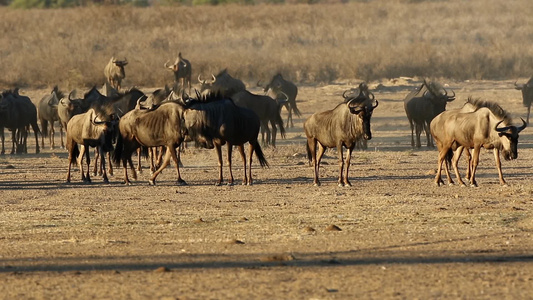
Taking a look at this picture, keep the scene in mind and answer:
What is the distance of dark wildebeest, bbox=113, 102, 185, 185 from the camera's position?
1766cm

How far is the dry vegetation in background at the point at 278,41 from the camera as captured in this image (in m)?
42.7

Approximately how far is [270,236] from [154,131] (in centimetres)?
694

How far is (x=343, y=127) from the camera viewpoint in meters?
16.9

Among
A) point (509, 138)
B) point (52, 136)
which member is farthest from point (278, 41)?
point (509, 138)

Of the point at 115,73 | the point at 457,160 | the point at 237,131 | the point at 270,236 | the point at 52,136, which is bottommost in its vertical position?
the point at 52,136

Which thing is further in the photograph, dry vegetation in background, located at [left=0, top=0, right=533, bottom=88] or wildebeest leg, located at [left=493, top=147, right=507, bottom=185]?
dry vegetation in background, located at [left=0, top=0, right=533, bottom=88]

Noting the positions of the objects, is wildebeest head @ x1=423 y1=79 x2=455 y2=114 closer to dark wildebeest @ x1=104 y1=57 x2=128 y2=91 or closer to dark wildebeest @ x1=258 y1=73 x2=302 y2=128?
dark wildebeest @ x1=258 y1=73 x2=302 y2=128

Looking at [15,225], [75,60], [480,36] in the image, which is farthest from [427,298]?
[480,36]

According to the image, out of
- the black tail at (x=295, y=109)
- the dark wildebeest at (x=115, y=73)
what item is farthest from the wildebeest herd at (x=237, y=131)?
the dark wildebeest at (x=115, y=73)

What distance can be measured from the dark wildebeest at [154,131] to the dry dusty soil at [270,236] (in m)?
0.47

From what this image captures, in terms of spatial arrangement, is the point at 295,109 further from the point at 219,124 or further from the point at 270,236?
the point at 270,236

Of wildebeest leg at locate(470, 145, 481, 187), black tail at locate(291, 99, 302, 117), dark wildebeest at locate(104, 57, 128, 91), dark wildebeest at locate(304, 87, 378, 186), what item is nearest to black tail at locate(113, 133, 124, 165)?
dark wildebeest at locate(304, 87, 378, 186)

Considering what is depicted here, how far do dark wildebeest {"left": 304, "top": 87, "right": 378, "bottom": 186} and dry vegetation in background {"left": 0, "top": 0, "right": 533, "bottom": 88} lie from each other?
23.4 metres

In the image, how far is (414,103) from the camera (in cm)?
2609
